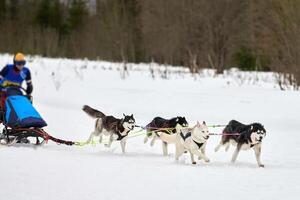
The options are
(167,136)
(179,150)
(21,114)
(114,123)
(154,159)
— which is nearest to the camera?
(179,150)

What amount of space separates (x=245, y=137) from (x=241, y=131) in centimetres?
20

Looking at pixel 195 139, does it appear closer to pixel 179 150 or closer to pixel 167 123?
pixel 179 150

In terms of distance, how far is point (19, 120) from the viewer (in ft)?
26.8

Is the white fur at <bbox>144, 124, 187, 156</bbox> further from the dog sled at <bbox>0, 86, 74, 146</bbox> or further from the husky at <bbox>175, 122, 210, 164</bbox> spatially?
the dog sled at <bbox>0, 86, 74, 146</bbox>

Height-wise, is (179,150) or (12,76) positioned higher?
(12,76)

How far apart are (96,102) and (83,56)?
23234 millimetres

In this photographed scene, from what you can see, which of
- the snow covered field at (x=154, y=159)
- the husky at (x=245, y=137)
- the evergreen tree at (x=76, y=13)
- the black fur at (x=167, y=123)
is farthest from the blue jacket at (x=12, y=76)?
the evergreen tree at (x=76, y=13)

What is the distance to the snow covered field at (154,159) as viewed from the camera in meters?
5.48

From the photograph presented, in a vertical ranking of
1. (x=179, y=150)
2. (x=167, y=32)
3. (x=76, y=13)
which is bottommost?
(x=179, y=150)

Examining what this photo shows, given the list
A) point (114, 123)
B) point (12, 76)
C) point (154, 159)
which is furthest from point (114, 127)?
point (12, 76)

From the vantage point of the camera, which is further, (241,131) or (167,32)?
(167,32)

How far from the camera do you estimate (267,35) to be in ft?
62.8

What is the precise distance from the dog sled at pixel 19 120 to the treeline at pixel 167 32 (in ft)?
33.0

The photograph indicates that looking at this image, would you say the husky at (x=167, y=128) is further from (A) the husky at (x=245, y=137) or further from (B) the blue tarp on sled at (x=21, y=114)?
(B) the blue tarp on sled at (x=21, y=114)
